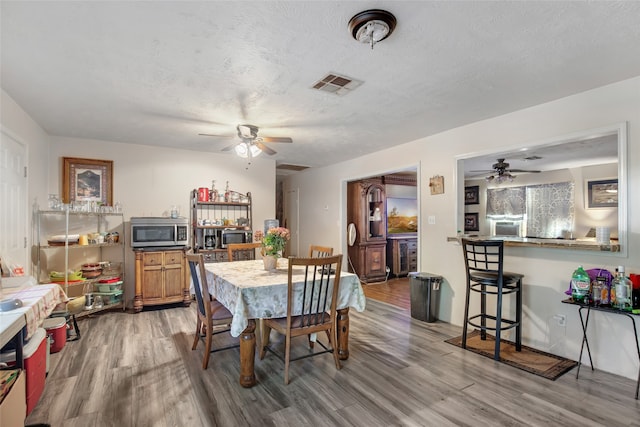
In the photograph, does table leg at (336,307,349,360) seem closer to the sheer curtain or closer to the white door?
the white door

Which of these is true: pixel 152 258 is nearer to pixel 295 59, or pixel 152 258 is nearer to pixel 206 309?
pixel 206 309

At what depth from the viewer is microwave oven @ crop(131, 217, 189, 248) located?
174 inches

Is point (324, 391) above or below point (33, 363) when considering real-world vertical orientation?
below

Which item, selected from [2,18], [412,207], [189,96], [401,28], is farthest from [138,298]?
[412,207]

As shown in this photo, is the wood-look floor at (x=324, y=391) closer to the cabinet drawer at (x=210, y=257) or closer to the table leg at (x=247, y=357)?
the table leg at (x=247, y=357)

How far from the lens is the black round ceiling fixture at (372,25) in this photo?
1737 millimetres

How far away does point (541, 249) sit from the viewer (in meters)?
3.14

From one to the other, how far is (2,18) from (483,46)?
2917 millimetres

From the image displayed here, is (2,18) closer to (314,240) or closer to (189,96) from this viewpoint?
(189,96)

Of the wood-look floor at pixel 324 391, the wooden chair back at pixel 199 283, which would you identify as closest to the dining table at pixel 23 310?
the wood-look floor at pixel 324 391

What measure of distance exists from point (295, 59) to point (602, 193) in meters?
6.68

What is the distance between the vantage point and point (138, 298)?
171 inches

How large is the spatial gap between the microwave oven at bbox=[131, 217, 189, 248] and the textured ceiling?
1431 millimetres

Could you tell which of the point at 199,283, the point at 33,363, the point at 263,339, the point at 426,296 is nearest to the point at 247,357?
the point at 263,339
